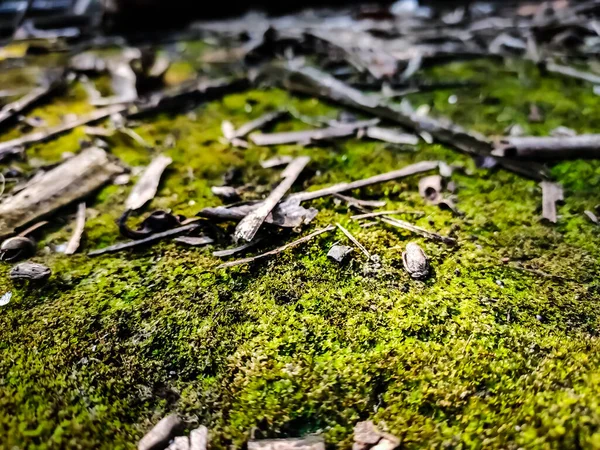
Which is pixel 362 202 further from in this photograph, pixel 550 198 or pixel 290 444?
pixel 290 444

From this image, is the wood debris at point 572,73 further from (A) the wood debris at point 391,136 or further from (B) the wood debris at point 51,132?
(B) the wood debris at point 51,132

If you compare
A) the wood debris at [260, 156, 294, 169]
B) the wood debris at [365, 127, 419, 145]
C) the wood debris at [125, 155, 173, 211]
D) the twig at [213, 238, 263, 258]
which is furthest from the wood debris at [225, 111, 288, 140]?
the twig at [213, 238, 263, 258]

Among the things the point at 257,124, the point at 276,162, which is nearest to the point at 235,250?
the point at 276,162

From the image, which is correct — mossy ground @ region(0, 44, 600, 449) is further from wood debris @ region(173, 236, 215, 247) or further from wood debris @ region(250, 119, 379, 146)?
wood debris @ region(250, 119, 379, 146)

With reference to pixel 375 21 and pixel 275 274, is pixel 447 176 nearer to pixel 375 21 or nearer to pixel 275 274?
pixel 275 274

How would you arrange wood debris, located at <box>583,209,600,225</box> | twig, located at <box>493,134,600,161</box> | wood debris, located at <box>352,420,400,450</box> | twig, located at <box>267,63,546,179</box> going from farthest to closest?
twig, located at <box>267,63,546,179</box> → twig, located at <box>493,134,600,161</box> → wood debris, located at <box>583,209,600,225</box> → wood debris, located at <box>352,420,400,450</box>
